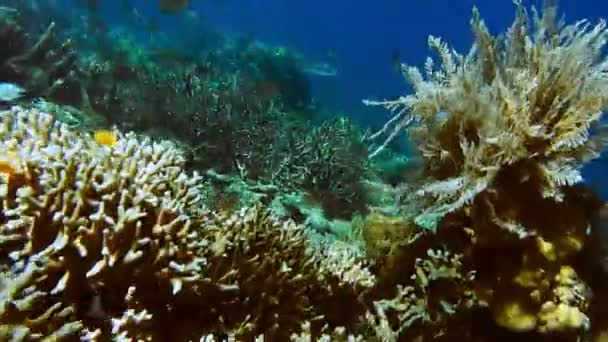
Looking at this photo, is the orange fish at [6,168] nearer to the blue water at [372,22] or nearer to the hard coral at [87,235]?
the hard coral at [87,235]


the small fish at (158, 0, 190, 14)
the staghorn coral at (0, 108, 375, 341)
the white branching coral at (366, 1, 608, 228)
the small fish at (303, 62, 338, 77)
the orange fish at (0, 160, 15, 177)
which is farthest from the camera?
the small fish at (303, 62, 338, 77)

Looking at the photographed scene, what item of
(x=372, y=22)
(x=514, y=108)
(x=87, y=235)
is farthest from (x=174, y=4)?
(x=372, y=22)

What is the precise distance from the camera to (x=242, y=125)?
21.0 feet

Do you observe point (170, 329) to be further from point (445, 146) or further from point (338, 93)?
point (338, 93)

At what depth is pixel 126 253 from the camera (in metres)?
2.53

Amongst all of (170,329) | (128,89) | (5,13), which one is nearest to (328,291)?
(170,329)

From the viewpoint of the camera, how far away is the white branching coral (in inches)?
122

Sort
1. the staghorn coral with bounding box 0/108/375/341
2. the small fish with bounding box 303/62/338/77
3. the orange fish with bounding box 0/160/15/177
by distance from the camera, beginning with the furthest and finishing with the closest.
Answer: the small fish with bounding box 303/62/338/77 → the orange fish with bounding box 0/160/15/177 → the staghorn coral with bounding box 0/108/375/341

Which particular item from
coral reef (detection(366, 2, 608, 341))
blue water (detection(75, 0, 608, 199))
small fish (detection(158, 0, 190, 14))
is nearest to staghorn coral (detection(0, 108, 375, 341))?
coral reef (detection(366, 2, 608, 341))

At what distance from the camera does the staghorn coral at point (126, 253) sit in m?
2.41

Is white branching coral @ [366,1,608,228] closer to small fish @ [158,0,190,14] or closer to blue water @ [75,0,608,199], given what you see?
small fish @ [158,0,190,14]

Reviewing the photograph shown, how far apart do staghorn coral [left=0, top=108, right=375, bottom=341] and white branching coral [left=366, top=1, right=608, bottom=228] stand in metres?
1.06

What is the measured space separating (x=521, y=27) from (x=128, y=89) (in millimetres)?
5342

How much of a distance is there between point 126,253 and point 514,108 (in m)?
2.23
